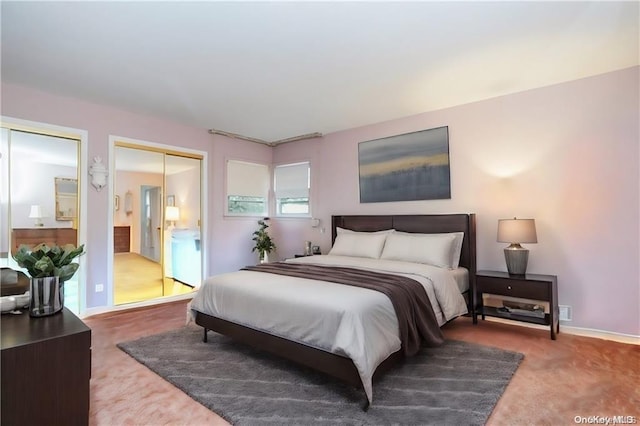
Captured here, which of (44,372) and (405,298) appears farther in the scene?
A: (405,298)

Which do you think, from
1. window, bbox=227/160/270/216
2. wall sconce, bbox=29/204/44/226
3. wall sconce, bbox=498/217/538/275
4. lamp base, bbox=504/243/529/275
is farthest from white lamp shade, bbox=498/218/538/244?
wall sconce, bbox=29/204/44/226

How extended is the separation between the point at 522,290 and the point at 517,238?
0.50 m

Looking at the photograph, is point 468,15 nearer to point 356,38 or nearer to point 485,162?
point 356,38

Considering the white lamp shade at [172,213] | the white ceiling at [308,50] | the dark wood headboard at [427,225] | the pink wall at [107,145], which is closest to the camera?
the white ceiling at [308,50]

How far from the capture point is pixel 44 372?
4.85ft

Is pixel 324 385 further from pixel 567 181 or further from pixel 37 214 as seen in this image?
pixel 37 214

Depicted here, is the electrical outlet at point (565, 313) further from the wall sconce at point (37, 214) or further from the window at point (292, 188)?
the wall sconce at point (37, 214)

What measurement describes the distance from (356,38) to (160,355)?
9.87ft

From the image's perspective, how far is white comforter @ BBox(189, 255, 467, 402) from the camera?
78.5 inches

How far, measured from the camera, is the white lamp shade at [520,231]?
3199 mm

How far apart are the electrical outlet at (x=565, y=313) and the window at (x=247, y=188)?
175 inches

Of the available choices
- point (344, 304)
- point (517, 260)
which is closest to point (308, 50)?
point (344, 304)

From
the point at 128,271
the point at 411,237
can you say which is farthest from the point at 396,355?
the point at 128,271

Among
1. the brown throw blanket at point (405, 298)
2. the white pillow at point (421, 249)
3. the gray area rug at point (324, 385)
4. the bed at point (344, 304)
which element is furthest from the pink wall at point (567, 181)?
the brown throw blanket at point (405, 298)
